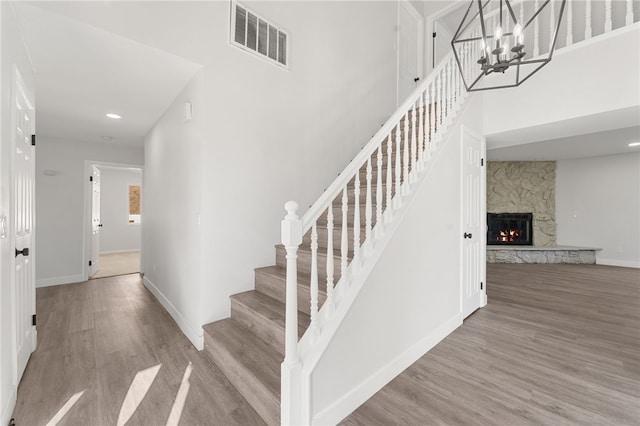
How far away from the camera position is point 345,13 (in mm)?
3389

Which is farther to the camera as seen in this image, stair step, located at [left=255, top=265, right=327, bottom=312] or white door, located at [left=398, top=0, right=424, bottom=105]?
white door, located at [left=398, top=0, right=424, bottom=105]

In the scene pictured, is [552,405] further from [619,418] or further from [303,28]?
[303,28]

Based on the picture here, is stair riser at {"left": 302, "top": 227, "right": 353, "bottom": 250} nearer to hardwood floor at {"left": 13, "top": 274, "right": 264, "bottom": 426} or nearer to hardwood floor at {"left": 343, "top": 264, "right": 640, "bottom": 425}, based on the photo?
hardwood floor at {"left": 343, "top": 264, "right": 640, "bottom": 425}

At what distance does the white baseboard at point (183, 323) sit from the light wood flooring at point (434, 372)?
0.21 feet

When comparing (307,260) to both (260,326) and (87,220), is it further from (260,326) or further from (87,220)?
(87,220)

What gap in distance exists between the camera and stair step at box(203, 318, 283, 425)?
1.59 metres

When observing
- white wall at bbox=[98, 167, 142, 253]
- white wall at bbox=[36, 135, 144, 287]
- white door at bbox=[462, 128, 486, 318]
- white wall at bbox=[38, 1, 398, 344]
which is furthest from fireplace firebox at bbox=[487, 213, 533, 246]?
white wall at bbox=[98, 167, 142, 253]

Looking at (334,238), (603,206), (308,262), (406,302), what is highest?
(603,206)

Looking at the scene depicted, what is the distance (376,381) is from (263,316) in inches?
35.4

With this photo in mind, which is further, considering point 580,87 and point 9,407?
point 580,87

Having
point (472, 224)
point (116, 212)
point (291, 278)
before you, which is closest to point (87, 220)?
point (116, 212)

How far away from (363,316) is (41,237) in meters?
5.18

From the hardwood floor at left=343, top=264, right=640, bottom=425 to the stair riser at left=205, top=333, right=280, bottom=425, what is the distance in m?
0.45

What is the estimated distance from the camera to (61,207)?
4.38 meters
